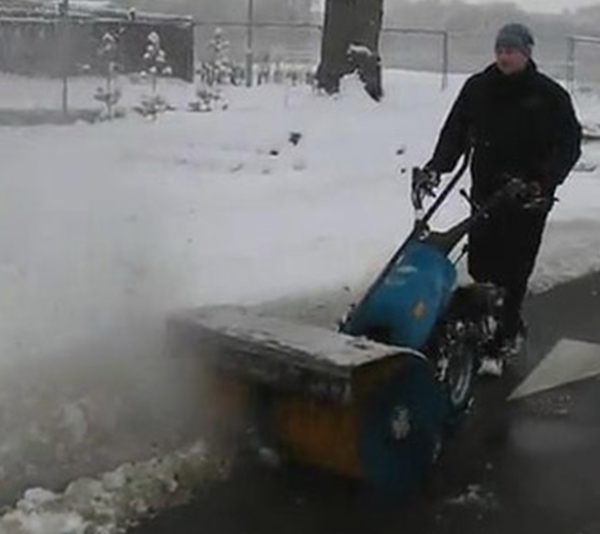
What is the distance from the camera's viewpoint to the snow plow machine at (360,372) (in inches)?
213

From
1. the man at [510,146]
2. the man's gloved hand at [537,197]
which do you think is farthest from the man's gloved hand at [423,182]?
the man's gloved hand at [537,197]

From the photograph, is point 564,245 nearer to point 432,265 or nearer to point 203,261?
point 203,261

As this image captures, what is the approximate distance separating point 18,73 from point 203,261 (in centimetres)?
1141

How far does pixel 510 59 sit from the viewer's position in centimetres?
710

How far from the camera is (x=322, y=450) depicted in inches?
220

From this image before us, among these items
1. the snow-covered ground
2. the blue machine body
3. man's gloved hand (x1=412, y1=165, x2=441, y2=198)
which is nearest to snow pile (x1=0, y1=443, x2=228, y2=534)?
the snow-covered ground

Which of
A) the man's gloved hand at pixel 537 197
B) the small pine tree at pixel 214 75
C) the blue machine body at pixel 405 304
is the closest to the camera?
the blue machine body at pixel 405 304

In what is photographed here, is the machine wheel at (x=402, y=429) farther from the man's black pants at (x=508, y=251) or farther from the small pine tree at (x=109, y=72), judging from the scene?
the small pine tree at (x=109, y=72)

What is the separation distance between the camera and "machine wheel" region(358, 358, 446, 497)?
5465 mm

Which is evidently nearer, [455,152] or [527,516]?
[527,516]

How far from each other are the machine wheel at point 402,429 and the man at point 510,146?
5.63ft

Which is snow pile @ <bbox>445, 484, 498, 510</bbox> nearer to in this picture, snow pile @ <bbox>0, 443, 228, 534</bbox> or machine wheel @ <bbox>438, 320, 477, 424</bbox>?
machine wheel @ <bbox>438, 320, 477, 424</bbox>

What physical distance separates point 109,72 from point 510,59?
11925 millimetres

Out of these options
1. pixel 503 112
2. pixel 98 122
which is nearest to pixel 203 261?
pixel 503 112
